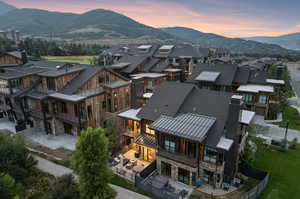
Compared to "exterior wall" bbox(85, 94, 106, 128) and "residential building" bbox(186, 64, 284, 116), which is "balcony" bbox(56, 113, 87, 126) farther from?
"residential building" bbox(186, 64, 284, 116)

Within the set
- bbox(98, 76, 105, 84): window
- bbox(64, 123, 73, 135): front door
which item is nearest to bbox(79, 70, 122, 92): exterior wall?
bbox(98, 76, 105, 84): window

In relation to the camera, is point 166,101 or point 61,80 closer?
point 166,101

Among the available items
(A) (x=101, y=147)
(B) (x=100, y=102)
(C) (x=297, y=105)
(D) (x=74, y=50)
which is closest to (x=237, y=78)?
(C) (x=297, y=105)

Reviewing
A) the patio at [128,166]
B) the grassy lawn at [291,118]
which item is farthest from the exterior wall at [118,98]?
the grassy lawn at [291,118]

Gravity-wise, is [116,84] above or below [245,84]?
above

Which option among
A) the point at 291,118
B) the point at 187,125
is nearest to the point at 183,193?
the point at 187,125

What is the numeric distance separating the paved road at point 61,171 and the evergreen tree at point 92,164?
2.65 m

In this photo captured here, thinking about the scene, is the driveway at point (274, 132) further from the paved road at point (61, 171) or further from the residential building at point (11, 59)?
the residential building at point (11, 59)

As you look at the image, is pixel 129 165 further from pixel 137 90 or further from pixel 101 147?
pixel 137 90

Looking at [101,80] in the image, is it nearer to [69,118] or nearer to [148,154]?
[69,118]

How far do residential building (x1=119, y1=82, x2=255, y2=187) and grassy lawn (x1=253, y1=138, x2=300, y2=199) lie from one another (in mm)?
3986

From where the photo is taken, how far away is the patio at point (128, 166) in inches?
702

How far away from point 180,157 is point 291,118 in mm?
31419

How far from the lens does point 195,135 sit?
14914 mm
